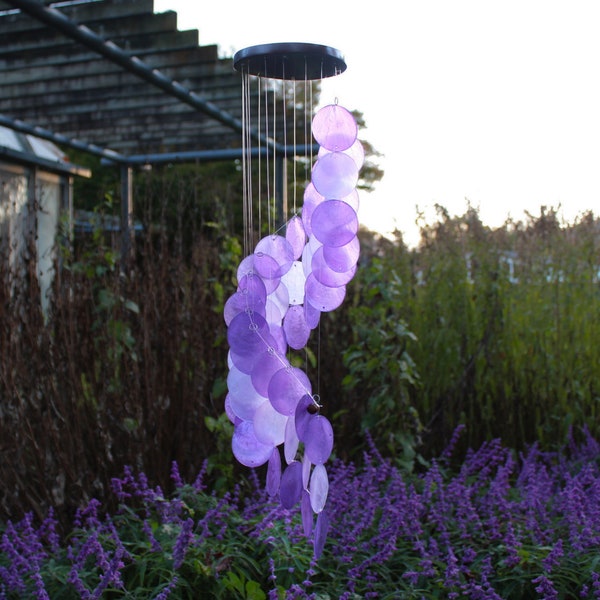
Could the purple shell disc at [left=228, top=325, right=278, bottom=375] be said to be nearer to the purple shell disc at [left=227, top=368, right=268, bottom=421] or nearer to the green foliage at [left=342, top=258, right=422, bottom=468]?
the purple shell disc at [left=227, top=368, right=268, bottom=421]

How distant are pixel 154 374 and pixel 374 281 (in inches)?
48.9

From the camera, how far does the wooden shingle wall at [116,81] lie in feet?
14.7

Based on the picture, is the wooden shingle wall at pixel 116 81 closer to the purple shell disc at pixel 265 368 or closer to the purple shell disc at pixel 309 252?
the purple shell disc at pixel 309 252

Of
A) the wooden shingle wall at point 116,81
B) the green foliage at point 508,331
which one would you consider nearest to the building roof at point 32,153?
the wooden shingle wall at point 116,81

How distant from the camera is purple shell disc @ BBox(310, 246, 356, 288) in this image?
50.5 inches

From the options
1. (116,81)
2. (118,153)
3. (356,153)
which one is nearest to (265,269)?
(356,153)

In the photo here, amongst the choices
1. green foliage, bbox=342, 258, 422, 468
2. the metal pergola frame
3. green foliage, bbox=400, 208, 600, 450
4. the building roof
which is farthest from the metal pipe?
green foliage, bbox=342, 258, 422, 468

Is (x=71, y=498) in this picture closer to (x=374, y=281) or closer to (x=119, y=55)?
(x=374, y=281)

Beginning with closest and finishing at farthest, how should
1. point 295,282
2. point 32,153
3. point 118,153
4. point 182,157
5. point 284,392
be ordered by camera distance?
point 284,392, point 295,282, point 32,153, point 182,157, point 118,153

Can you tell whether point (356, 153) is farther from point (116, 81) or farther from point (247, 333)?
point (116, 81)

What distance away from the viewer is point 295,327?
1.36 m

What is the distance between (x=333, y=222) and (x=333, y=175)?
0.09 metres

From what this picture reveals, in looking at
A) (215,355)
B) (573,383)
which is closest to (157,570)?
(215,355)

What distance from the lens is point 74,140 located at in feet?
24.2
